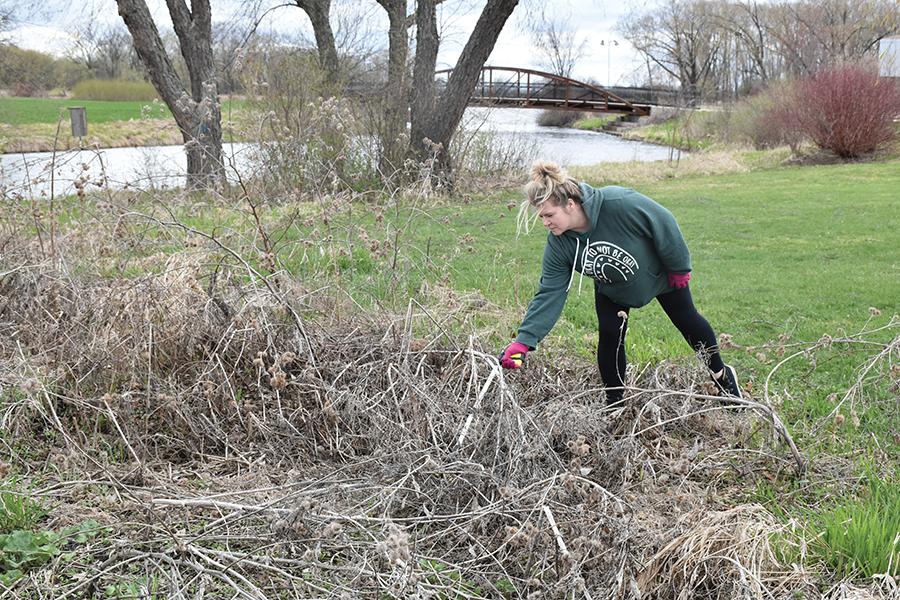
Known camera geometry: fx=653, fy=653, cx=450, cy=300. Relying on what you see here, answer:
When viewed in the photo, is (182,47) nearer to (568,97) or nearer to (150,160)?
(150,160)

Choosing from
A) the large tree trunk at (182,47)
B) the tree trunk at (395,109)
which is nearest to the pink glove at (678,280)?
the large tree trunk at (182,47)

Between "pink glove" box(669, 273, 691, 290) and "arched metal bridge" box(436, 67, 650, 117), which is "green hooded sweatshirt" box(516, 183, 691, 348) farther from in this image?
"arched metal bridge" box(436, 67, 650, 117)

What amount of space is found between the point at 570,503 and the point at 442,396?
3.30 feet

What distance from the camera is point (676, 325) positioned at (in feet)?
12.0

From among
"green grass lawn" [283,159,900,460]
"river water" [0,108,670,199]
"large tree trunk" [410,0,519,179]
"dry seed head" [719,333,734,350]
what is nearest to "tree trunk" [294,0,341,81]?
"river water" [0,108,670,199]

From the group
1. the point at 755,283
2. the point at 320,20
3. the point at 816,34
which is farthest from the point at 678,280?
the point at 816,34

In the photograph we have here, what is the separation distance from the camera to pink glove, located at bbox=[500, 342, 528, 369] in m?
3.28

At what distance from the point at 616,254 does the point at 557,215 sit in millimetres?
378

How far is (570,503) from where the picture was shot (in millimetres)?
2709

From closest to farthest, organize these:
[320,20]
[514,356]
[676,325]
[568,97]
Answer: [514,356], [676,325], [320,20], [568,97]

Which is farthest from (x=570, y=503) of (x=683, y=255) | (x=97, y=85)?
(x=97, y=85)

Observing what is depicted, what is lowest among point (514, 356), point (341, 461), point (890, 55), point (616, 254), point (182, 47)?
point (341, 461)

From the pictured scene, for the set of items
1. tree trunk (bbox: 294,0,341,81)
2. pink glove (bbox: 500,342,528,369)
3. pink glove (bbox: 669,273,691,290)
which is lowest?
pink glove (bbox: 500,342,528,369)

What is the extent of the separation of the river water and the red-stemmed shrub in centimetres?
638
